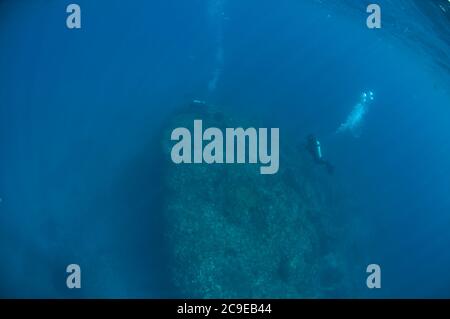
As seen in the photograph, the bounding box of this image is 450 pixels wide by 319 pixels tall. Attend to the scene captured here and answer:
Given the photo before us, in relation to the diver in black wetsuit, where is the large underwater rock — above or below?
below

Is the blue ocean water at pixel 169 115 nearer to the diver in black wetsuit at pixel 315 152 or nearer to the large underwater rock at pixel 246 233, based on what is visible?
the diver in black wetsuit at pixel 315 152

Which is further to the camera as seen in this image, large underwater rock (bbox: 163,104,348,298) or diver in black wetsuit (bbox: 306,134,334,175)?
diver in black wetsuit (bbox: 306,134,334,175)

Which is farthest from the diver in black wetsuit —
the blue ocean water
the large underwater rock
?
the large underwater rock

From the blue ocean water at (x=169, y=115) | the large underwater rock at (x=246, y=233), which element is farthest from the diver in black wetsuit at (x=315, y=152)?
the large underwater rock at (x=246, y=233)

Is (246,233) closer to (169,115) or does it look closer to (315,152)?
(315,152)

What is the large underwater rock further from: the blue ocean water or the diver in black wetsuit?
the diver in black wetsuit
